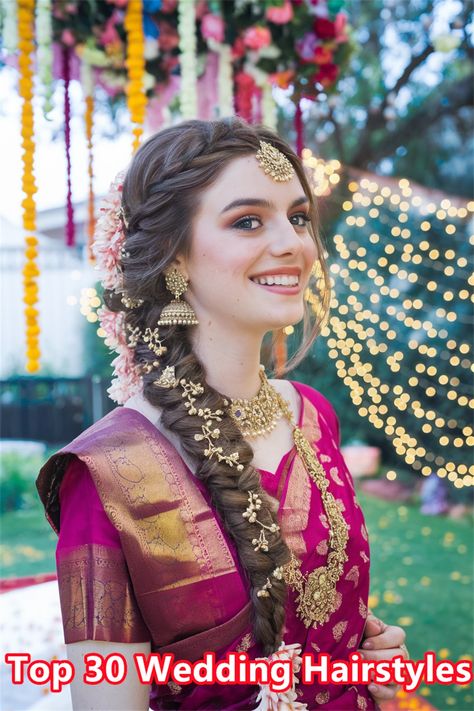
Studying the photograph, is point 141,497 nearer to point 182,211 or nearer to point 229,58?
point 182,211

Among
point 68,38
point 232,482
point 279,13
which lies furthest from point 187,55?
point 232,482

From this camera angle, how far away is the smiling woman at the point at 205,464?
1.28m

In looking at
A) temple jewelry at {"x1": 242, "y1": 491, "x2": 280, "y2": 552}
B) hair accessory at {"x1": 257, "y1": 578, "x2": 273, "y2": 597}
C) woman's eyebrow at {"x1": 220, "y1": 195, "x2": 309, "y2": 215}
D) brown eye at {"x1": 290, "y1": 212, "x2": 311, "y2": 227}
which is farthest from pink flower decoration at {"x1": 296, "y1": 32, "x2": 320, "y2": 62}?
hair accessory at {"x1": 257, "y1": 578, "x2": 273, "y2": 597}

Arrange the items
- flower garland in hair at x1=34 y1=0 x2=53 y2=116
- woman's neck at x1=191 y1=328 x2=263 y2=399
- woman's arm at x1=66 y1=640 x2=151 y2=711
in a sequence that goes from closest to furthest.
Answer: woman's arm at x1=66 y1=640 x2=151 y2=711, woman's neck at x1=191 y1=328 x2=263 y2=399, flower garland in hair at x1=34 y1=0 x2=53 y2=116

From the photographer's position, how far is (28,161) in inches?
112

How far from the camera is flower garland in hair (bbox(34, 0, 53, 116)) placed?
271cm

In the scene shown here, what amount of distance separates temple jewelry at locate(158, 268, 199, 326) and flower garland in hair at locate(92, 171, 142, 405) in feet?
0.46

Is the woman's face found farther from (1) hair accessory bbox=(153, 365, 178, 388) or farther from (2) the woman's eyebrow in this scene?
(1) hair accessory bbox=(153, 365, 178, 388)

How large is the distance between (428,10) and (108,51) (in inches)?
149

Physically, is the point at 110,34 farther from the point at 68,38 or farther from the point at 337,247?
the point at 337,247

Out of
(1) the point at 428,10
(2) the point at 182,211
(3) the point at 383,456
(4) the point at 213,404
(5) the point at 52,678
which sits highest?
(1) the point at 428,10

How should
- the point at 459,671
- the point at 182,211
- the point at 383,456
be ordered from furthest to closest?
1. the point at 383,456
2. the point at 459,671
3. the point at 182,211

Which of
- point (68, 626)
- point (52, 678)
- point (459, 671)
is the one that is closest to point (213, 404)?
point (68, 626)

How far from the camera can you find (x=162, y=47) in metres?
3.04
